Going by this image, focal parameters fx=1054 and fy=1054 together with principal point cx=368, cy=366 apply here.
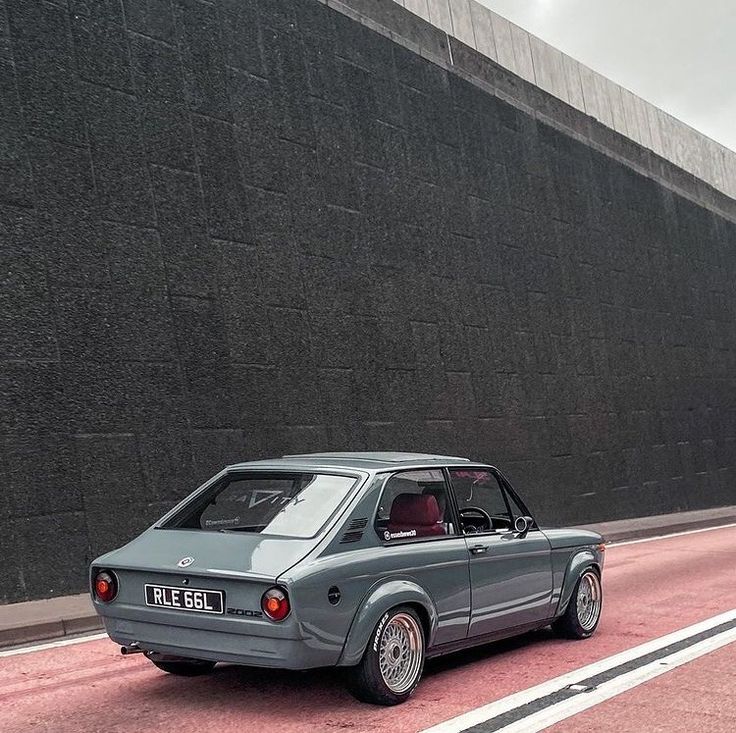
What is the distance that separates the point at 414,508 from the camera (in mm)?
6719

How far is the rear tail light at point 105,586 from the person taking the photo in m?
6.11

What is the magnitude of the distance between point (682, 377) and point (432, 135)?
37.0 ft

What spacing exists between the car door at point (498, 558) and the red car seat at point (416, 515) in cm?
27

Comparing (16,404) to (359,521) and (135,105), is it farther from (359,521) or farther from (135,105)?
(359,521)

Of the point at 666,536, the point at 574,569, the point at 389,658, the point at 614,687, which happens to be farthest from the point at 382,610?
the point at 666,536

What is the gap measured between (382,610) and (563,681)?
1568mm

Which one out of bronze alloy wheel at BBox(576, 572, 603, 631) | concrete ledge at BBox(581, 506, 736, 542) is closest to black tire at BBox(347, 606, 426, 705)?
bronze alloy wheel at BBox(576, 572, 603, 631)

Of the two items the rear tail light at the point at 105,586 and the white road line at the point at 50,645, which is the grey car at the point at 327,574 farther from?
the white road line at the point at 50,645

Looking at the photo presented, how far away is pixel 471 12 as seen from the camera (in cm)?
2086

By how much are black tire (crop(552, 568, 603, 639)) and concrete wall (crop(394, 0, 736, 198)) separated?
43.3 feet

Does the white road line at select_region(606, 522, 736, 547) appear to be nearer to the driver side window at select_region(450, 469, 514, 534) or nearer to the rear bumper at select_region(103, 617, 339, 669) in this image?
the driver side window at select_region(450, 469, 514, 534)

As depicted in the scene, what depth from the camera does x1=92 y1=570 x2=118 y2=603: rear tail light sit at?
6105 millimetres

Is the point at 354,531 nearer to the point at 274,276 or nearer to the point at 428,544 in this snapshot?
the point at 428,544

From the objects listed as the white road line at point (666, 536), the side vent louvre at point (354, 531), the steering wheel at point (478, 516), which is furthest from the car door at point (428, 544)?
the white road line at point (666, 536)
